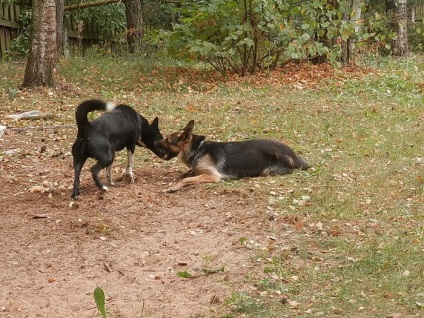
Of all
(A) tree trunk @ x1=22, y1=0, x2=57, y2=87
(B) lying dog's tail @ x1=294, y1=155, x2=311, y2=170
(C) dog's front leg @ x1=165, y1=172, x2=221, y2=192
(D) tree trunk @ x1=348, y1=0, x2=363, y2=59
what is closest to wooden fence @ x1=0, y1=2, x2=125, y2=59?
(A) tree trunk @ x1=22, y1=0, x2=57, y2=87

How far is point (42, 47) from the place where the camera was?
1502cm

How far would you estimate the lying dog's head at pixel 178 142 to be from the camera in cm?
934

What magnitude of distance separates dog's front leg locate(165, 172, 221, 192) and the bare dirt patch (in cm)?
14

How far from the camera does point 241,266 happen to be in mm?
6566

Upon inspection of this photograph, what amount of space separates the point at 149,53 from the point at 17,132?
10362 mm

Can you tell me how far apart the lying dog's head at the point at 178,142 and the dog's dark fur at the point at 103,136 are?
0.36 m

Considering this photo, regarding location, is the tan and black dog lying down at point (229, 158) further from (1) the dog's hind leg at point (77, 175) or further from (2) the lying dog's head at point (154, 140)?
(1) the dog's hind leg at point (77, 175)

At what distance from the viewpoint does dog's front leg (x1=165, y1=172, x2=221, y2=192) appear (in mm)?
8773

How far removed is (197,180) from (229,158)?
521 millimetres

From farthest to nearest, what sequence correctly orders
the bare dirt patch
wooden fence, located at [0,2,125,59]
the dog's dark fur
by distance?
wooden fence, located at [0,2,125,59], the dog's dark fur, the bare dirt patch

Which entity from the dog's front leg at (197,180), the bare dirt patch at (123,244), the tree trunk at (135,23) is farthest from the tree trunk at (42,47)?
the tree trunk at (135,23)

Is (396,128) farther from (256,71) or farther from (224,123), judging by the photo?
(256,71)

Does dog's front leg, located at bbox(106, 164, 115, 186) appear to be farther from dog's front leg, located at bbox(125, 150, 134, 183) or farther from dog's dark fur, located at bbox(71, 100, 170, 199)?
dog's front leg, located at bbox(125, 150, 134, 183)

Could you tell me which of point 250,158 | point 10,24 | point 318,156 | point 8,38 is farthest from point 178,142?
point 10,24
